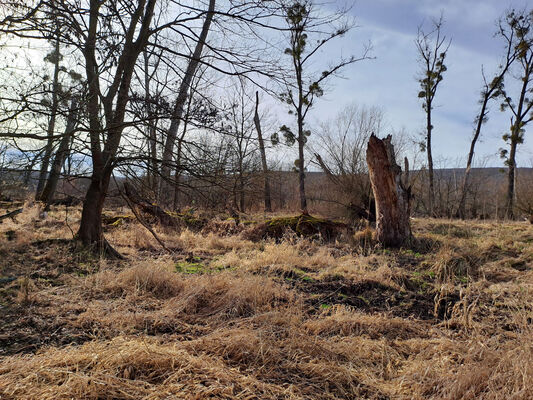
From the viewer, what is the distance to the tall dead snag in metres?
7.92

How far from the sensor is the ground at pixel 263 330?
2.17 metres

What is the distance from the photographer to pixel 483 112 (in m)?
18.6

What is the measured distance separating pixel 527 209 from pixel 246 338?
1437 centimetres

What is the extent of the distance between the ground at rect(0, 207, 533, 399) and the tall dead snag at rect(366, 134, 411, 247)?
1.88 metres

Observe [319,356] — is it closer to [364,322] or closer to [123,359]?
[364,322]

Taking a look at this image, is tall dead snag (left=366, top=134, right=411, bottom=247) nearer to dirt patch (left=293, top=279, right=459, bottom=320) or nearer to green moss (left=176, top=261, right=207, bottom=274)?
dirt patch (left=293, top=279, right=459, bottom=320)

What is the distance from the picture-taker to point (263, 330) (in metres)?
2.92

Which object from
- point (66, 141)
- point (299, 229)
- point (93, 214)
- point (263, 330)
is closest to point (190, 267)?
point (93, 214)

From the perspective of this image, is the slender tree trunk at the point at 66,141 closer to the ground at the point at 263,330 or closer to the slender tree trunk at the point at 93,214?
the slender tree trunk at the point at 93,214

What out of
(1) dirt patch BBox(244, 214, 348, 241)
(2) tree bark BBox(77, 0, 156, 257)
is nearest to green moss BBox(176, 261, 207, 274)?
(2) tree bark BBox(77, 0, 156, 257)

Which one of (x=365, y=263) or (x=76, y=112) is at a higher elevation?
(x=76, y=112)

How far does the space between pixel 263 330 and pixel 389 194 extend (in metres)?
5.87

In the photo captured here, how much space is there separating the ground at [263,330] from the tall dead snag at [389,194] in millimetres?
1876

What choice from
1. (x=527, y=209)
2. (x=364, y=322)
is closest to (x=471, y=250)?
(x=364, y=322)
